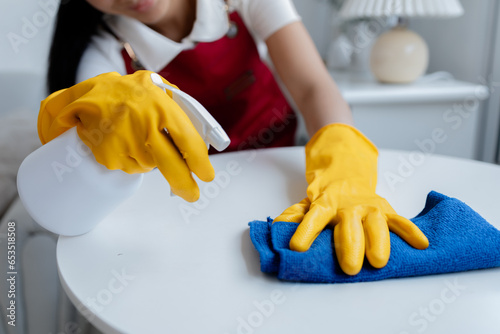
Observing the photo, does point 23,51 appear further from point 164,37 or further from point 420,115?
point 420,115

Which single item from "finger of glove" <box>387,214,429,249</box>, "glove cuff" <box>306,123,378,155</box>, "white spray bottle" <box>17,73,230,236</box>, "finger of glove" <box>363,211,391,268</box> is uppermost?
"white spray bottle" <box>17,73,230,236</box>

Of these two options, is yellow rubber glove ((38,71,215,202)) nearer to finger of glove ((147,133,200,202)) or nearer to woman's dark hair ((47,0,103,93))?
finger of glove ((147,133,200,202))

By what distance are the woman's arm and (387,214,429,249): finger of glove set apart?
0.34m

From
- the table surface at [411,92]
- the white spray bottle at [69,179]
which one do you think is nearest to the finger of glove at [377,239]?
the white spray bottle at [69,179]

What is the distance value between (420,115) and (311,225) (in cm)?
100

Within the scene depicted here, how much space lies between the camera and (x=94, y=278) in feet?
1.56

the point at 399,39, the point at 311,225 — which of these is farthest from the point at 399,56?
the point at 311,225

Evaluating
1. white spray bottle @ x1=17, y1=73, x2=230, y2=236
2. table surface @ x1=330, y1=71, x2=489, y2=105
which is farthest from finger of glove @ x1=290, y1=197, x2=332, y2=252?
table surface @ x1=330, y1=71, x2=489, y2=105

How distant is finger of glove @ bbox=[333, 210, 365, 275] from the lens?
1.47ft

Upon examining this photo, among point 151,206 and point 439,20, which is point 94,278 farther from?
point 439,20

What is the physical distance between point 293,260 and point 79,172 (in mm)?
253

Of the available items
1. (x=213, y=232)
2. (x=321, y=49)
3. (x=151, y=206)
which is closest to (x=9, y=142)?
(x=151, y=206)

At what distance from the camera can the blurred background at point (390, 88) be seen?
1.07 metres

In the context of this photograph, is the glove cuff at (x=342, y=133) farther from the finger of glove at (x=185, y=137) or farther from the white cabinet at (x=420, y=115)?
the white cabinet at (x=420, y=115)
